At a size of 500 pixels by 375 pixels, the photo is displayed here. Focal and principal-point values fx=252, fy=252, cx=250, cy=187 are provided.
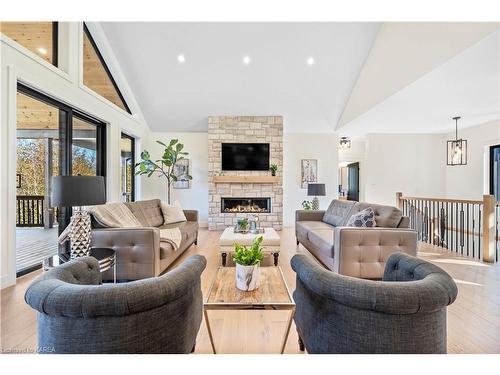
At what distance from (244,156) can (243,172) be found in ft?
1.34

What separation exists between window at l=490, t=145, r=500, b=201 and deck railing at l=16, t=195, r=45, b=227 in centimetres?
878

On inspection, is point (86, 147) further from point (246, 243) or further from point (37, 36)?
point (246, 243)

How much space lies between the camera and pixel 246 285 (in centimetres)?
176

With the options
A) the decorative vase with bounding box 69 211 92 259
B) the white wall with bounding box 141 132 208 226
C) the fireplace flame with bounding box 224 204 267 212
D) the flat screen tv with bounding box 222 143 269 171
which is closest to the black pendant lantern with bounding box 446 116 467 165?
the flat screen tv with bounding box 222 143 269 171

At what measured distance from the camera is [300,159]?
7078 millimetres

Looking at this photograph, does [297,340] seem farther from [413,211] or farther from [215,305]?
[413,211]

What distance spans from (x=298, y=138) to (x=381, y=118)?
7.06ft

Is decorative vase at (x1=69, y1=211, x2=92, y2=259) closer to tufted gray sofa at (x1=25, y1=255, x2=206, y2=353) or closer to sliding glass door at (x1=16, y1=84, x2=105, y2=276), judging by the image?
tufted gray sofa at (x1=25, y1=255, x2=206, y2=353)

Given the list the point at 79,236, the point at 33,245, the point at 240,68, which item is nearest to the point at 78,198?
the point at 79,236

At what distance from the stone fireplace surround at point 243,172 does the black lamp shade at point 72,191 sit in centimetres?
423

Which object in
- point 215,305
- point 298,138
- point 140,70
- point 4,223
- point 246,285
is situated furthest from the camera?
point 298,138

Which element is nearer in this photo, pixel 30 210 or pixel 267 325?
pixel 267 325

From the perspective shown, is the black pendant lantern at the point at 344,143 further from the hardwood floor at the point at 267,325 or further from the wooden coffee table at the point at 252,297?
the wooden coffee table at the point at 252,297

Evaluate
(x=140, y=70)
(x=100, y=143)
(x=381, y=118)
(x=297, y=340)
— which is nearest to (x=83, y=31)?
(x=140, y=70)
